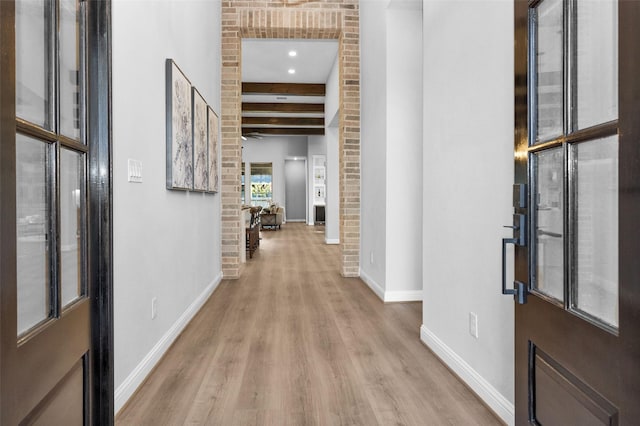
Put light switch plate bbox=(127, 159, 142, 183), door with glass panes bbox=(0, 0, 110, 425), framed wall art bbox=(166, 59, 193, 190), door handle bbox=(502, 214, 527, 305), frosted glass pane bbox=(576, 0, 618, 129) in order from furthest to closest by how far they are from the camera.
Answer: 1. framed wall art bbox=(166, 59, 193, 190)
2. light switch plate bbox=(127, 159, 142, 183)
3. door handle bbox=(502, 214, 527, 305)
4. frosted glass pane bbox=(576, 0, 618, 129)
5. door with glass panes bbox=(0, 0, 110, 425)

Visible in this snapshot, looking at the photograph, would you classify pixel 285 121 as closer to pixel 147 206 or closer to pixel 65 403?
pixel 147 206

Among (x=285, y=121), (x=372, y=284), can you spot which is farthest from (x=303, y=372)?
(x=285, y=121)

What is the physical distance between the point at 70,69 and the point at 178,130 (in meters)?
1.66

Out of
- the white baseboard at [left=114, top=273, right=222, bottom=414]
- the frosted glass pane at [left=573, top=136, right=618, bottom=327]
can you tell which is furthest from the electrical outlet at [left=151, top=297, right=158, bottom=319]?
the frosted glass pane at [left=573, top=136, right=618, bottom=327]

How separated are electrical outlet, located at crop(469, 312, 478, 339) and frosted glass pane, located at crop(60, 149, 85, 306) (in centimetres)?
176

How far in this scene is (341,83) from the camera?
5086mm

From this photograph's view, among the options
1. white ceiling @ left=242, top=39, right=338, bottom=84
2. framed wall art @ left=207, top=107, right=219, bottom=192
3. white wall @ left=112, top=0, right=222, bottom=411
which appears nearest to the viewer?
white wall @ left=112, top=0, right=222, bottom=411

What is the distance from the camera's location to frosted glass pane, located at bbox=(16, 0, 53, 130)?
36.7 inches

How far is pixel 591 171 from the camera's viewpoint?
3.43ft

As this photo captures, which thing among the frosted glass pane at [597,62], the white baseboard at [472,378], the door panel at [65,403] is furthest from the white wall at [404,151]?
the door panel at [65,403]

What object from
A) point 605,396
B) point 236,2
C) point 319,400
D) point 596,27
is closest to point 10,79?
point 596,27

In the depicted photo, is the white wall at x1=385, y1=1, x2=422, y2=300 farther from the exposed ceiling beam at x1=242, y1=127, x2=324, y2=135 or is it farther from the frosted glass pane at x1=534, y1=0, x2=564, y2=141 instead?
the exposed ceiling beam at x1=242, y1=127, x2=324, y2=135

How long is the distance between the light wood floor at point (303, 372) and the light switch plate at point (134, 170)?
43.3 inches

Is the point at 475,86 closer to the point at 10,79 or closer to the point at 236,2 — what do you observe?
the point at 10,79
